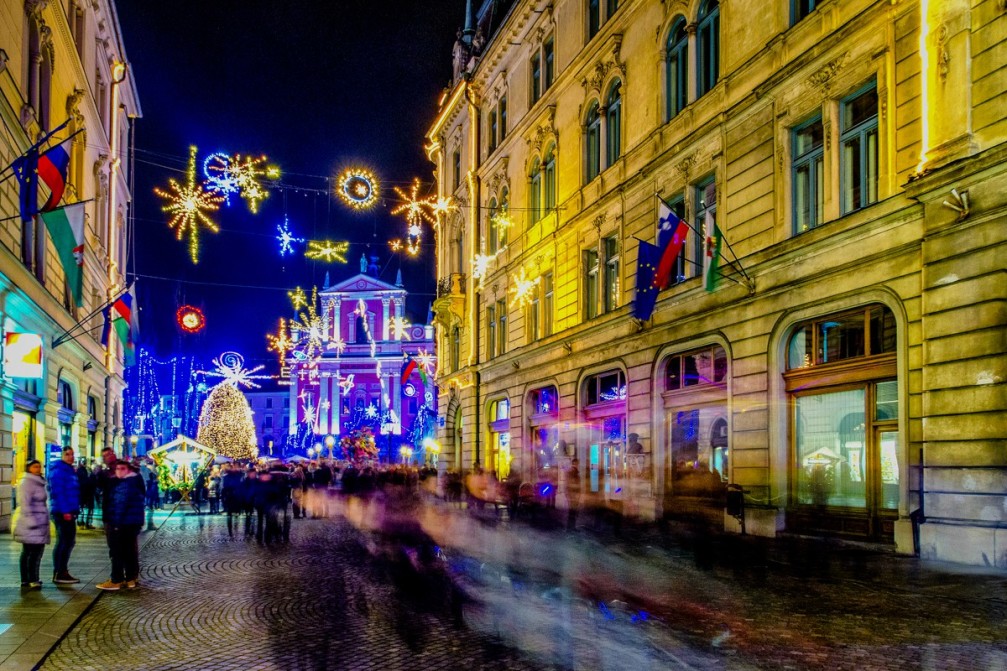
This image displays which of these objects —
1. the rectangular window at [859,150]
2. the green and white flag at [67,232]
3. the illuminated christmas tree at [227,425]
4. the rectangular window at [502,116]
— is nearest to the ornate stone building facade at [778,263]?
the rectangular window at [859,150]

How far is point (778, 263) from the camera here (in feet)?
60.1

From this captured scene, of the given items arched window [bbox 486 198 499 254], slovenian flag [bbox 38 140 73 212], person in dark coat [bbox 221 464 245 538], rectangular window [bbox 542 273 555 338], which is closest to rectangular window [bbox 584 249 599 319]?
rectangular window [bbox 542 273 555 338]

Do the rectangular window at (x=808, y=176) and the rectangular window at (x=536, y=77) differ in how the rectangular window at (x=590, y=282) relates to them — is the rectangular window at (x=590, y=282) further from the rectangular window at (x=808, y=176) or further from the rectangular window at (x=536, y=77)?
the rectangular window at (x=808, y=176)

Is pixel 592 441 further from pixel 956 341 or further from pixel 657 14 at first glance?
pixel 956 341

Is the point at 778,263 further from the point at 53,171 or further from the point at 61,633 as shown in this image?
the point at 61,633

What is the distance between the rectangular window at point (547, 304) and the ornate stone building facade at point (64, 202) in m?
14.6

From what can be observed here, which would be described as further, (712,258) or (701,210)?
(701,210)

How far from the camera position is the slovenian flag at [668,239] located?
19.3 meters

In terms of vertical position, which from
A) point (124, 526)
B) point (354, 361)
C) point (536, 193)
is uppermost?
point (536, 193)

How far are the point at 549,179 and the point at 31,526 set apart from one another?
2301 centimetres

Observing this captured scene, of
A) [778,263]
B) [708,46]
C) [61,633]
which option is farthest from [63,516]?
[708,46]

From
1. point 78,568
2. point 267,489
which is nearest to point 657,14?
point 267,489

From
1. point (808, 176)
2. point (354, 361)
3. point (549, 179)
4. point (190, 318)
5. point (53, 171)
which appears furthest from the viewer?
point (354, 361)

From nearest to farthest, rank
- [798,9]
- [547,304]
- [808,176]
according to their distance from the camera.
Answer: [808,176]
[798,9]
[547,304]
